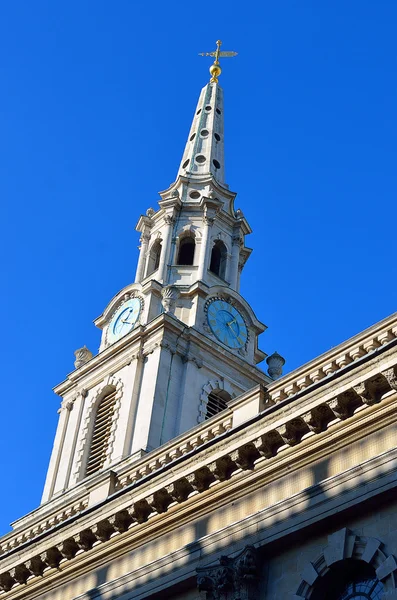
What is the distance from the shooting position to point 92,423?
44.7 metres

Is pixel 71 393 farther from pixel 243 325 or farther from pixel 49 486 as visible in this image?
pixel 243 325

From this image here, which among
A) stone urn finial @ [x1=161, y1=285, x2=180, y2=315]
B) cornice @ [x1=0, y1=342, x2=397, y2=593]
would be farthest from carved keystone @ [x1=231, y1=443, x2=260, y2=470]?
stone urn finial @ [x1=161, y1=285, x2=180, y2=315]

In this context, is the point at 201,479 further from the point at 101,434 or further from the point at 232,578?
the point at 101,434

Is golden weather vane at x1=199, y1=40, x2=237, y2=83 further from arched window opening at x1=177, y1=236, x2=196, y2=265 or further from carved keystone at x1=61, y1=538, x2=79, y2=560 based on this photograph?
carved keystone at x1=61, y1=538, x2=79, y2=560

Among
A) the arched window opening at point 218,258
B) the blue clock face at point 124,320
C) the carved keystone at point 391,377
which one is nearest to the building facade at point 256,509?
the carved keystone at point 391,377

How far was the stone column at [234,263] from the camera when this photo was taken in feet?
166

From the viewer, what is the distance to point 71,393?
155 feet

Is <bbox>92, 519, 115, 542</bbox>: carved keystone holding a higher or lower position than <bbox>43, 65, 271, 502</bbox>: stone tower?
lower

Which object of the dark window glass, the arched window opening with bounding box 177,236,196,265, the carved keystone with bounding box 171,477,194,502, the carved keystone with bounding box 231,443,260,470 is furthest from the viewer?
the arched window opening with bounding box 177,236,196,265

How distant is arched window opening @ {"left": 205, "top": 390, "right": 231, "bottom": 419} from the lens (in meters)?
43.7

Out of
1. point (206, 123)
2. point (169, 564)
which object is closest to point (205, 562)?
point (169, 564)

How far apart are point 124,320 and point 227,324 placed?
459cm

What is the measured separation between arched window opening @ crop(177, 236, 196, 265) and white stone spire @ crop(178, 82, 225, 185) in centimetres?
458

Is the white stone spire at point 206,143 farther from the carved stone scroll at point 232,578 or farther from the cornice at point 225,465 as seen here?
the carved stone scroll at point 232,578
